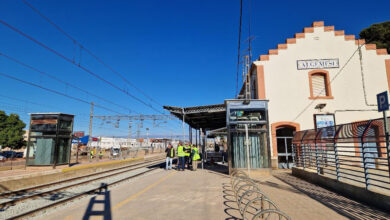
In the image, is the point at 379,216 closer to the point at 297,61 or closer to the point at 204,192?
the point at 204,192

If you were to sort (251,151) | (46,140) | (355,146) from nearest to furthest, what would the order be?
(355,146) → (251,151) → (46,140)

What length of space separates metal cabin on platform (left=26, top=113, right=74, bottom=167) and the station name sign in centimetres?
1652

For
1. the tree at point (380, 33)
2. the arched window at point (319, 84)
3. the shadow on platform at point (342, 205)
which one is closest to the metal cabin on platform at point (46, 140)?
the shadow on platform at point (342, 205)

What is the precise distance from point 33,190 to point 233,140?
32.0ft

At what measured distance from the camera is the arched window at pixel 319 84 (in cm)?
1540

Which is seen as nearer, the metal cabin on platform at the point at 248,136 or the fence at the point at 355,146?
the fence at the point at 355,146

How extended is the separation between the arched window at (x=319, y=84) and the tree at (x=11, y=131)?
4569 centimetres

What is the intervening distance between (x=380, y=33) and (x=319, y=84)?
23640mm

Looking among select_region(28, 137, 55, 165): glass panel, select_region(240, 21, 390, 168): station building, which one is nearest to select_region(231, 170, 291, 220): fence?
select_region(240, 21, 390, 168): station building

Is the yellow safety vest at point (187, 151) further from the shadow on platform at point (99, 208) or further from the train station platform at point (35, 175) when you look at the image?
the shadow on platform at point (99, 208)

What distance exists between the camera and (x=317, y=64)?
15.7 metres

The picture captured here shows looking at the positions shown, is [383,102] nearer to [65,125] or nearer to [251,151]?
[251,151]

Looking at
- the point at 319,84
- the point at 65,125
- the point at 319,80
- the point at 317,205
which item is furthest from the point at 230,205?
the point at 65,125

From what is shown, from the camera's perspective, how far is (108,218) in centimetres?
546
